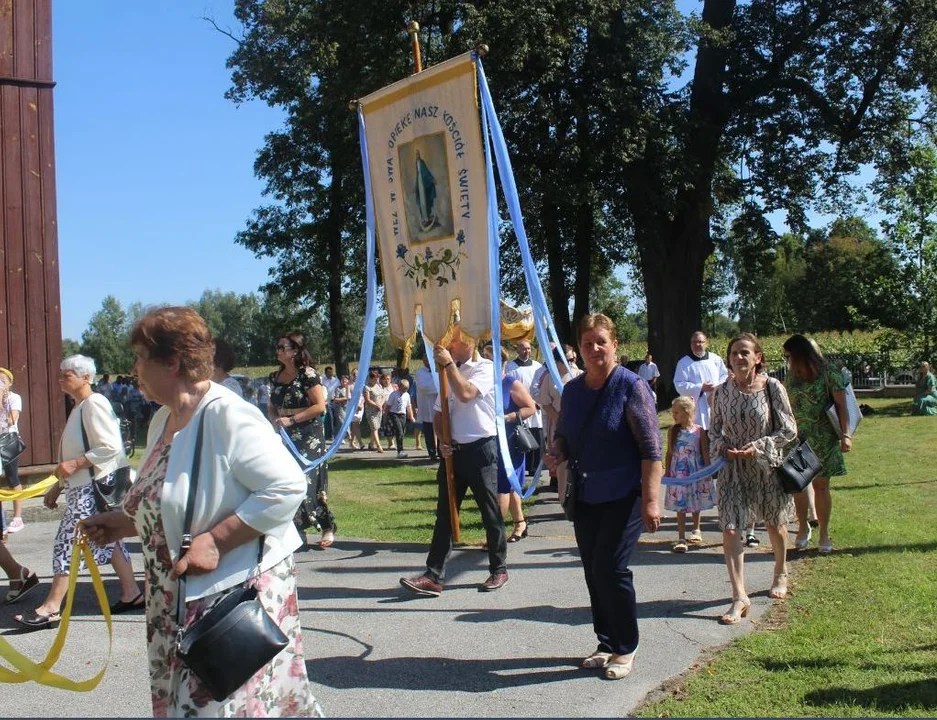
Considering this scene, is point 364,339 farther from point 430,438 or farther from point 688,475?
point 430,438

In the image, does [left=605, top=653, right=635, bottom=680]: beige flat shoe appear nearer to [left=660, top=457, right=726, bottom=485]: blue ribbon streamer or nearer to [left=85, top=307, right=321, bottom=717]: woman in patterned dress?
[left=660, top=457, right=726, bottom=485]: blue ribbon streamer

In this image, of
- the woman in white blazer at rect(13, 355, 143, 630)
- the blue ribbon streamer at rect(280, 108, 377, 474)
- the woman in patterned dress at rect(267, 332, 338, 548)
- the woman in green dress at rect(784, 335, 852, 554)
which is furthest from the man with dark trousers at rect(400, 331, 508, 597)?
the woman in green dress at rect(784, 335, 852, 554)

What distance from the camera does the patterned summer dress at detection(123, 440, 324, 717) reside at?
2.81 m

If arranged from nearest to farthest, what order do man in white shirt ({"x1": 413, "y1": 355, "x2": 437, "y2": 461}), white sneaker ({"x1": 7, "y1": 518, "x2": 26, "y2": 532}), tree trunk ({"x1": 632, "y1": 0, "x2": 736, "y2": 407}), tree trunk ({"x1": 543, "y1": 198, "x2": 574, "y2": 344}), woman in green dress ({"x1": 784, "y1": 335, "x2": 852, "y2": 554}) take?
woman in green dress ({"x1": 784, "y1": 335, "x2": 852, "y2": 554})
white sneaker ({"x1": 7, "y1": 518, "x2": 26, "y2": 532})
man in white shirt ({"x1": 413, "y1": 355, "x2": 437, "y2": 461})
tree trunk ({"x1": 632, "y1": 0, "x2": 736, "y2": 407})
tree trunk ({"x1": 543, "y1": 198, "x2": 574, "y2": 344})

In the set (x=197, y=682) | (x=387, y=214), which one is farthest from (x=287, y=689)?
(x=387, y=214)

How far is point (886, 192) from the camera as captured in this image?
26719mm

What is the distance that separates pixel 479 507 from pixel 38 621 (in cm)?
307

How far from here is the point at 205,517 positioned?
2.80 metres

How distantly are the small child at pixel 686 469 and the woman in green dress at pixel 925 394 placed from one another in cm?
1671

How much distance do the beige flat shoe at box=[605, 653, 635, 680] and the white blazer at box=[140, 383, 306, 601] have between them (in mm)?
2521

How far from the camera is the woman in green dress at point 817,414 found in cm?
768

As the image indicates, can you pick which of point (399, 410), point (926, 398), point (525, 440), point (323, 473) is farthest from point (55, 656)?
point (926, 398)

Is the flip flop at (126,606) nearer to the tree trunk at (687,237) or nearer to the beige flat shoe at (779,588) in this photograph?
the beige flat shoe at (779,588)

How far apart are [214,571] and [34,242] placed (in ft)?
30.5
